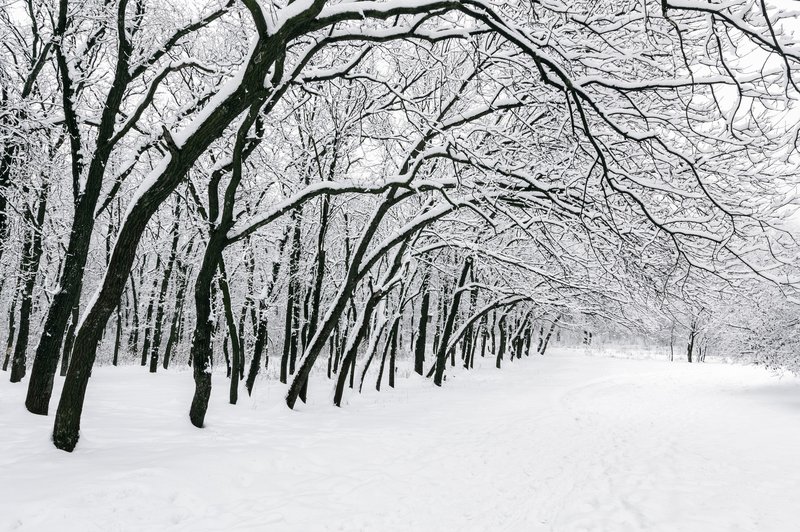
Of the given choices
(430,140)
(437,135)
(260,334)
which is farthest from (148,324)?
(430,140)

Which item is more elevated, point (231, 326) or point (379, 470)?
point (231, 326)

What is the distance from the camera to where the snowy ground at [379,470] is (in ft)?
14.6

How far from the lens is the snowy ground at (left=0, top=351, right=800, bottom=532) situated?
446 cm

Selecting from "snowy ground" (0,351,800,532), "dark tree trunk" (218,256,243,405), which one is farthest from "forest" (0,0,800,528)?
"snowy ground" (0,351,800,532)

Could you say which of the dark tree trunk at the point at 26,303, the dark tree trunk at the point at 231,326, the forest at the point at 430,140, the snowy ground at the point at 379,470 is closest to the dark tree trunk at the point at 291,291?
the forest at the point at 430,140

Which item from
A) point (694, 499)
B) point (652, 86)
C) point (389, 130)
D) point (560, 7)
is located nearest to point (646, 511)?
point (694, 499)

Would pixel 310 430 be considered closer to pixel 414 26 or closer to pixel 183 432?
pixel 183 432

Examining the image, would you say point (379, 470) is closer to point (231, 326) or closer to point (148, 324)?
point (231, 326)

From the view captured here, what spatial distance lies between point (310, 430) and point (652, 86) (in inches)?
285

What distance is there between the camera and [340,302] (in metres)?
9.75

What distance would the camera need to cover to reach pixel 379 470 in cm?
648

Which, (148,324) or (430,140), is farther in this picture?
(148,324)

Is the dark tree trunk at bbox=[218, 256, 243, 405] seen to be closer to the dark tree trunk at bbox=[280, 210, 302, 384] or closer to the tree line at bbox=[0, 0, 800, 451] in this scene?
the tree line at bbox=[0, 0, 800, 451]

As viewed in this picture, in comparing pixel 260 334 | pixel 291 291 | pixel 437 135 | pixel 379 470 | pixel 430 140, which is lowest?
pixel 379 470
